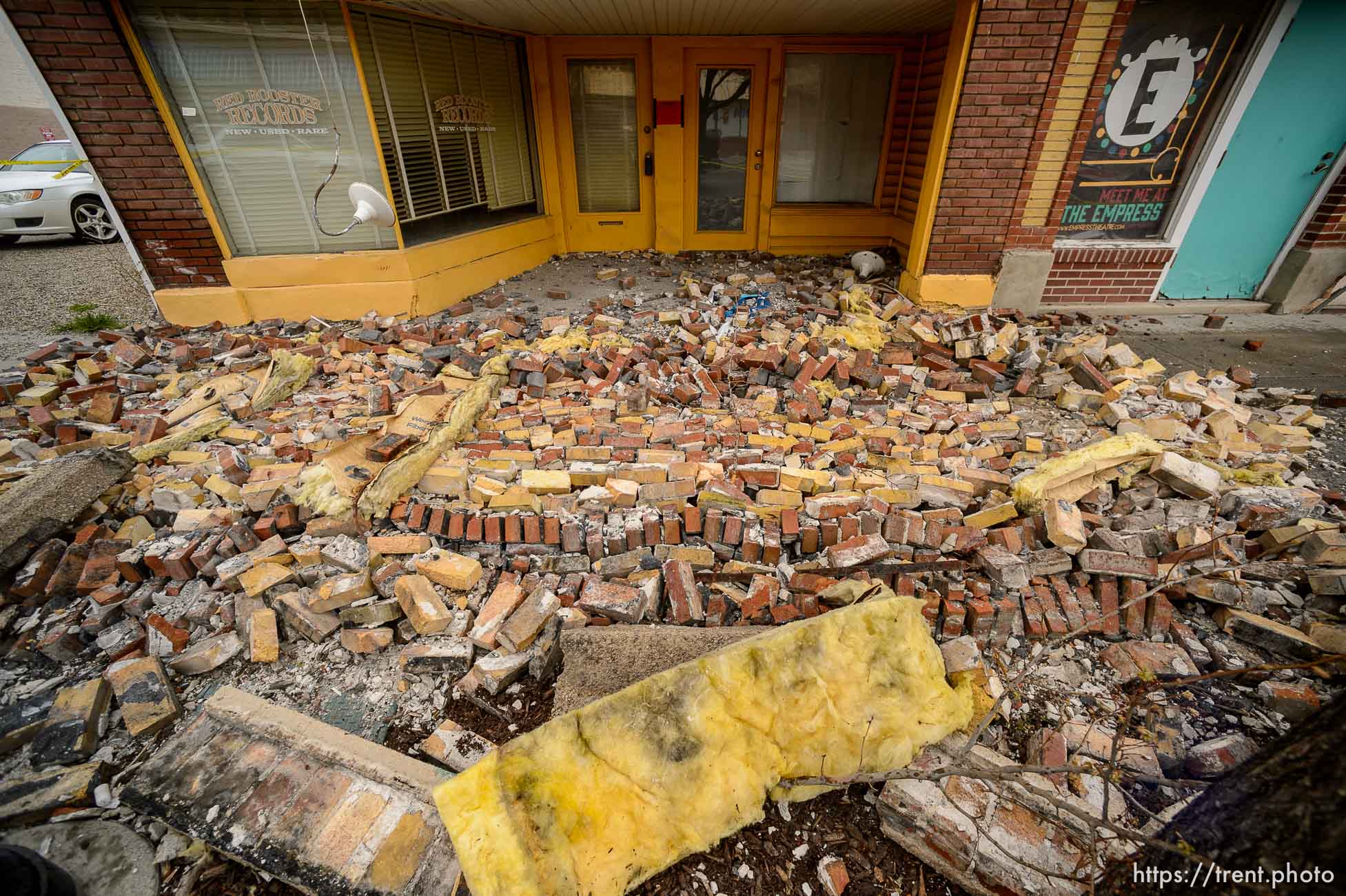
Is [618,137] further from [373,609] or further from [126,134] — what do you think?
[373,609]

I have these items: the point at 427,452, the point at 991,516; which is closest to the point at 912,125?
the point at 991,516

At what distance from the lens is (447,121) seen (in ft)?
19.2

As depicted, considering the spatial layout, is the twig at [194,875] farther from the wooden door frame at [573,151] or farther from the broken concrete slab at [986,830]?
the wooden door frame at [573,151]

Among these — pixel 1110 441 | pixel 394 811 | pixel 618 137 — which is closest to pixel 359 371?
pixel 394 811

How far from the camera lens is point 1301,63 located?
198 inches

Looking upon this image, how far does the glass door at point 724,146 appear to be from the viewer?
6.82 metres

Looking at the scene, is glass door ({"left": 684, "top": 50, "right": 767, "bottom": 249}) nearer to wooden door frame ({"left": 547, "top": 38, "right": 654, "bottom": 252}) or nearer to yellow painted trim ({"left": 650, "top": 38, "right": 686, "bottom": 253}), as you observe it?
yellow painted trim ({"left": 650, "top": 38, "right": 686, "bottom": 253})

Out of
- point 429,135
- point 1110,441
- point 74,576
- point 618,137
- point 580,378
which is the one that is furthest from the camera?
point 618,137

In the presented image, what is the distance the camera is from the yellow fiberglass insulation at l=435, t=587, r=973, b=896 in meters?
1.40

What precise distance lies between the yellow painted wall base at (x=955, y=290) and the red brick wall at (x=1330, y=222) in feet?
11.1

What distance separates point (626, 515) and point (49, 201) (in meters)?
11.2

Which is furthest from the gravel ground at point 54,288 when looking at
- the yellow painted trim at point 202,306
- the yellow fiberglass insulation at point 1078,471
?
the yellow fiberglass insulation at point 1078,471

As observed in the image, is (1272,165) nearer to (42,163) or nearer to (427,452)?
(427,452)

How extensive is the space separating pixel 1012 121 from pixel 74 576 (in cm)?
723
